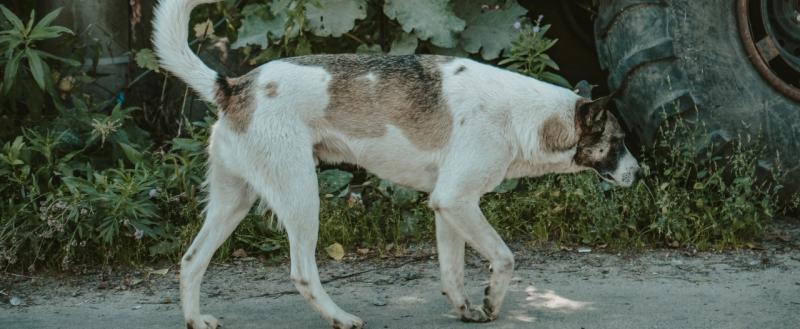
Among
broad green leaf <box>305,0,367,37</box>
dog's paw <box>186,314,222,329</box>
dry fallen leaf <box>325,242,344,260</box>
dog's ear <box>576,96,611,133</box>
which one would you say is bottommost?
dog's paw <box>186,314,222,329</box>

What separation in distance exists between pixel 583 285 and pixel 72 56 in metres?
3.36

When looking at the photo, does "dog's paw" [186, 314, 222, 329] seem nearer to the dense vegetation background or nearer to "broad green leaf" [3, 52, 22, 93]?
the dense vegetation background

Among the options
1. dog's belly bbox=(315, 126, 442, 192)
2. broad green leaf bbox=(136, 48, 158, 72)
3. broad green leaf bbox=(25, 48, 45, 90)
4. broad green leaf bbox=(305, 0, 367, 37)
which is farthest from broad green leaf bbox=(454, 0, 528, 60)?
broad green leaf bbox=(25, 48, 45, 90)

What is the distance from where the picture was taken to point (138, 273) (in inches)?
220

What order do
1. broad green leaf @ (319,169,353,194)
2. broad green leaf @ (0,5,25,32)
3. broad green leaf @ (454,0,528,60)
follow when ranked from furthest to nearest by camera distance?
1. broad green leaf @ (454,0,528,60)
2. broad green leaf @ (319,169,353,194)
3. broad green leaf @ (0,5,25,32)

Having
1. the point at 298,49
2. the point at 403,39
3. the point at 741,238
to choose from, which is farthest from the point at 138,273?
the point at 741,238

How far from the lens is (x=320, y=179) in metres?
6.21

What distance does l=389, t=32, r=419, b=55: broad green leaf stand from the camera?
6.21 metres

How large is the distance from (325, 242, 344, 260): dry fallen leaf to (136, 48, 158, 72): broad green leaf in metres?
1.60

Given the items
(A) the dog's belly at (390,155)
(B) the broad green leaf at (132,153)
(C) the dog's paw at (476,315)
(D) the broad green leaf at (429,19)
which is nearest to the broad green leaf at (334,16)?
(D) the broad green leaf at (429,19)

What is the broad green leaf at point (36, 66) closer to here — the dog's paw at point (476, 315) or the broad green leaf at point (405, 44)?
the broad green leaf at point (405, 44)

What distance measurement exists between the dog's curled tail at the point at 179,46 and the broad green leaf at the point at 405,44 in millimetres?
1809

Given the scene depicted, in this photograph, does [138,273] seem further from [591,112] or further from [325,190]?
[591,112]

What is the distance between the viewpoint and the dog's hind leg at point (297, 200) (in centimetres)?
442
